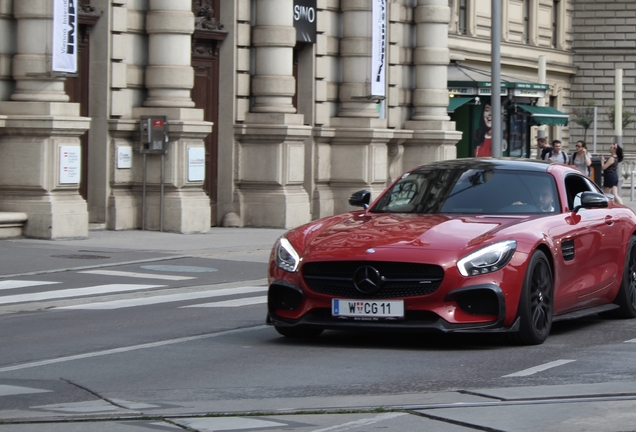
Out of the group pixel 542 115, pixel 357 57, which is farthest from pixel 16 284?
pixel 542 115

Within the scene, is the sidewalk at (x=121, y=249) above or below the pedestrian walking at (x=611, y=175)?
below

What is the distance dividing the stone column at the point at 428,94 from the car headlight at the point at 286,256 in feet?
68.2

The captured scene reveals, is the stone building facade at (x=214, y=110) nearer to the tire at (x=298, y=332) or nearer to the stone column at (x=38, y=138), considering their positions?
the stone column at (x=38, y=138)

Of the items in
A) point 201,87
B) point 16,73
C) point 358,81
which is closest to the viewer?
point 16,73

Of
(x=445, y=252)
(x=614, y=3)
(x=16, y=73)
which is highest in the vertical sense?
(x=614, y=3)

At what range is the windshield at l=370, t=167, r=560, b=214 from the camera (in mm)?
10859

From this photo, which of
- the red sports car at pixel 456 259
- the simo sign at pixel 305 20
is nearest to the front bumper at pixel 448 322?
the red sports car at pixel 456 259

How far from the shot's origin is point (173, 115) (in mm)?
22828

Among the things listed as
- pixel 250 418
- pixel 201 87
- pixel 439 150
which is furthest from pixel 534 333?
pixel 439 150

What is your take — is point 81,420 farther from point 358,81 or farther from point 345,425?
point 358,81

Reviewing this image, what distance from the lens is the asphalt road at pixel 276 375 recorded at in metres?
7.07

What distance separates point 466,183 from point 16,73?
10868mm

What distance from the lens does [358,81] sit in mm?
28469

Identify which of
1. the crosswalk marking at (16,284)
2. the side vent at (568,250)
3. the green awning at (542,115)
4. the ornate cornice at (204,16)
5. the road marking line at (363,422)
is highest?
the ornate cornice at (204,16)
